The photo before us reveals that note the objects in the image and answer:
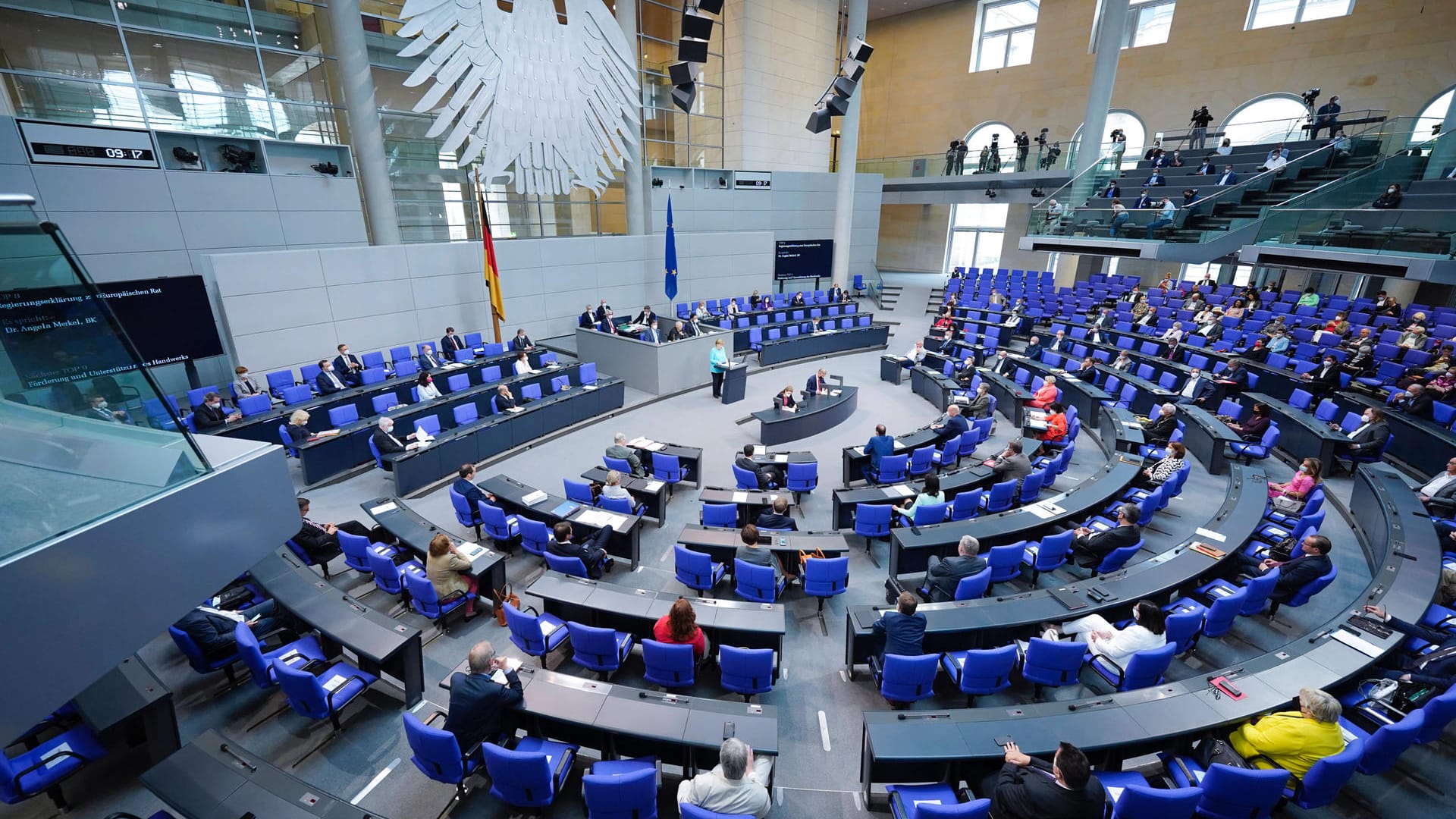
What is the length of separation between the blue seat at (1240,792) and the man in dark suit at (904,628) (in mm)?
2000

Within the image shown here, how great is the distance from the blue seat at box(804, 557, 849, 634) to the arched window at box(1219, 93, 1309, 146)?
80.7ft

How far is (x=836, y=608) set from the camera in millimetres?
6996

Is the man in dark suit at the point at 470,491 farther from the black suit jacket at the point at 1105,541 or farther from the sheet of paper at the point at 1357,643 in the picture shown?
the sheet of paper at the point at 1357,643

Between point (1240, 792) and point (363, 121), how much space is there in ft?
57.4

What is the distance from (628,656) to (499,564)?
187 cm

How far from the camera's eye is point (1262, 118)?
22062mm

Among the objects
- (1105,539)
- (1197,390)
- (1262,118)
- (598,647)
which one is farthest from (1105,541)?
(1262,118)

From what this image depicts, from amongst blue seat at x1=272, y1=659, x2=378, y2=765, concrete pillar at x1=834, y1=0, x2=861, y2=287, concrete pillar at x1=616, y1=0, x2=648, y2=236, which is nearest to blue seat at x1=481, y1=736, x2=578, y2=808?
blue seat at x1=272, y1=659, x2=378, y2=765

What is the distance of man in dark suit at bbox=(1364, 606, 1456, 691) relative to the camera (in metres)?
4.56

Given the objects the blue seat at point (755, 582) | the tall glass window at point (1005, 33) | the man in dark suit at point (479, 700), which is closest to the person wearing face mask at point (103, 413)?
the man in dark suit at point (479, 700)

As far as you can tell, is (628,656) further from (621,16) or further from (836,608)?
(621,16)

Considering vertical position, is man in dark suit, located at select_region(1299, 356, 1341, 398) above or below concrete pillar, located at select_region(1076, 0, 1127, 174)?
below

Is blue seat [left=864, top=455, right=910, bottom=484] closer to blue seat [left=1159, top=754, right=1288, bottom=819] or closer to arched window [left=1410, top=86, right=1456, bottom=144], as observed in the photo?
blue seat [left=1159, top=754, right=1288, bottom=819]

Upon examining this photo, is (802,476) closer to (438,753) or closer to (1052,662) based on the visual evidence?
(1052,662)
